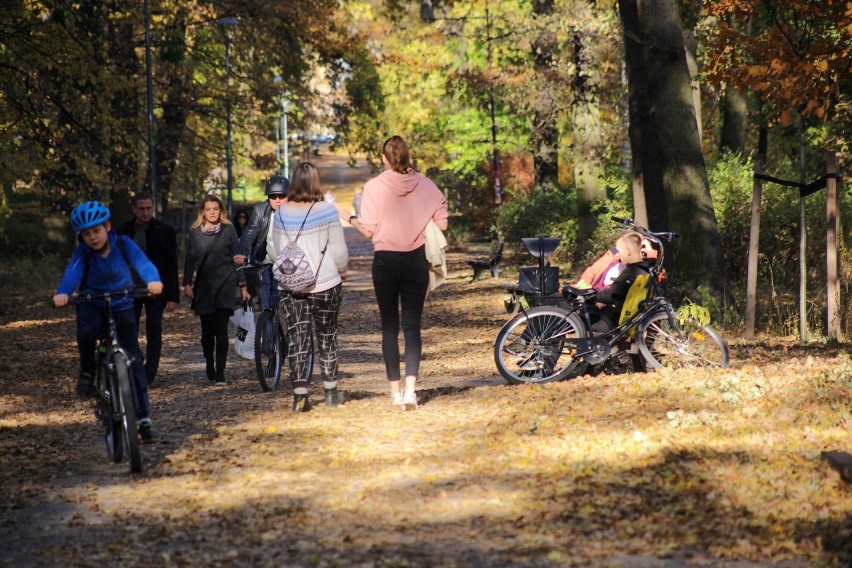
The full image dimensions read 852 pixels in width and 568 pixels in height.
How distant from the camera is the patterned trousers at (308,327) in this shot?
10.2m

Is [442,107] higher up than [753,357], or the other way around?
[442,107]

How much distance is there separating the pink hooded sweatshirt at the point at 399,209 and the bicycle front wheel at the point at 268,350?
241 centimetres

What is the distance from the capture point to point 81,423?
1062 centimetres

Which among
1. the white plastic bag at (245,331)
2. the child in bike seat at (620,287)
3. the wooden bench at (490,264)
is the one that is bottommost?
the wooden bench at (490,264)

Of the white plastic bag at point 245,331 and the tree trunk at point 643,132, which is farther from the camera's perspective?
the tree trunk at point 643,132

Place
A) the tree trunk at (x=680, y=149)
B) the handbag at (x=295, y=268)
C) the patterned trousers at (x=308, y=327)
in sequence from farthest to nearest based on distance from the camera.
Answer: the tree trunk at (x=680, y=149), the patterned trousers at (x=308, y=327), the handbag at (x=295, y=268)

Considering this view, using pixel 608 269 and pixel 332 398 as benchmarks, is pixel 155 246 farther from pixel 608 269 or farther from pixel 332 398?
pixel 608 269

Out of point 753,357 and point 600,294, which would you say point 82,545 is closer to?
point 600,294

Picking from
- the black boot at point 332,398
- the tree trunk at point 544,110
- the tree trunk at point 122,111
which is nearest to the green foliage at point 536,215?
the tree trunk at point 544,110

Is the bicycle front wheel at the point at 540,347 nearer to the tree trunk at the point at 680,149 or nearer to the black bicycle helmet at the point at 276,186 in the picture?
the black bicycle helmet at the point at 276,186

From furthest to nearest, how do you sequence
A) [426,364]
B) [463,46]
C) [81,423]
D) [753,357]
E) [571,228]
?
[463,46], [571,228], [426,364], [753,357], [81,423]

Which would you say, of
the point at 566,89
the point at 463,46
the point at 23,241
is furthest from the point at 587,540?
the point at 463,46

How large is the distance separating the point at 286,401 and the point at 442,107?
38.4 meters

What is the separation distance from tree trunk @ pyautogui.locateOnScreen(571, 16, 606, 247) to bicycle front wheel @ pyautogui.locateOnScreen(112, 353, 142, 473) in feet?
60.1
